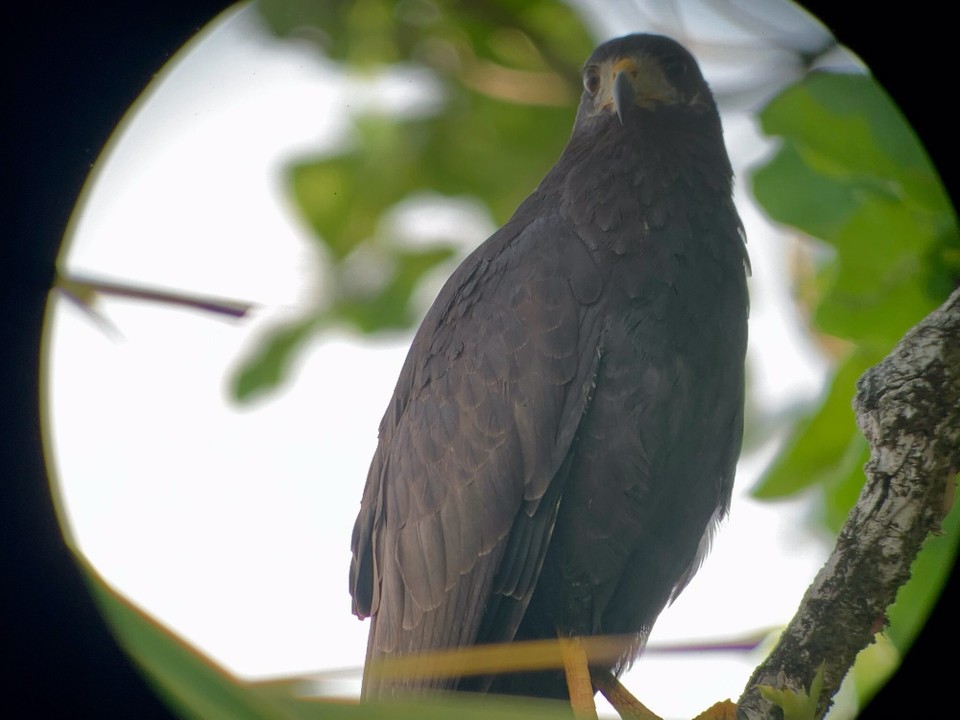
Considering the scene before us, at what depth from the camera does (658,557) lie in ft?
10.4

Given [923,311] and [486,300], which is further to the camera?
[486,300]

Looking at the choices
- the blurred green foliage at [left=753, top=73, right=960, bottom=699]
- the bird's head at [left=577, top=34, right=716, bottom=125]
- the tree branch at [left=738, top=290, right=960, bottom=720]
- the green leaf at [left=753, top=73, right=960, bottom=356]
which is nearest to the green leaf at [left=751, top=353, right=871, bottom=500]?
the blurred green foliage at [left=753, top=73, right=960, bottom=699]

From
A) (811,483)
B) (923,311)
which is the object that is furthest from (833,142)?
(811,483)

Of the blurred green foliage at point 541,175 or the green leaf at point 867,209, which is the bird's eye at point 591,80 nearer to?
the blurred green foliage at point 541,175

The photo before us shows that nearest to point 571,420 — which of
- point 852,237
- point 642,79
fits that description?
point 852,237

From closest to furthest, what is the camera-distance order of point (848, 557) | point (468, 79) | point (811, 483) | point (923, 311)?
point (848, 557) → point (923, 311) → point (811, 483) → point (468, 79)

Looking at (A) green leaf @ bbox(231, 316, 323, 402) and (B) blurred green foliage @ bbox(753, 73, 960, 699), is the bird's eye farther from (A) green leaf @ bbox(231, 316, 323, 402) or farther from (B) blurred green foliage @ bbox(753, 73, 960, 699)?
(A) green leaf @ bbox(231, 316, 323, 402)

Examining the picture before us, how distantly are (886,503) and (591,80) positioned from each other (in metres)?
1.94

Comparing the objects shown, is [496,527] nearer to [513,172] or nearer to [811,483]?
[811,483]

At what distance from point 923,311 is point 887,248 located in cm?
22

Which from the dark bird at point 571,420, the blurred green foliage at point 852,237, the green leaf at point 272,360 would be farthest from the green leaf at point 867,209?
the green leaf at point 272,360

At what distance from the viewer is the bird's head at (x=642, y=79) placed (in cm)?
346

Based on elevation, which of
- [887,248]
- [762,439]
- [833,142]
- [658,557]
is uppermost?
[833,142]

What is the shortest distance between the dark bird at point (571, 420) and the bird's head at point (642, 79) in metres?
0.08
